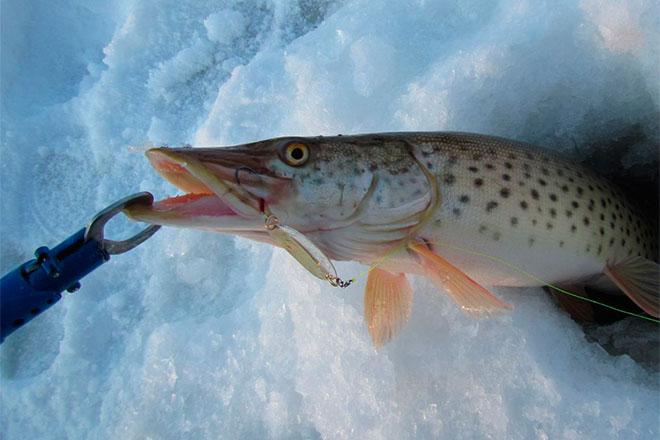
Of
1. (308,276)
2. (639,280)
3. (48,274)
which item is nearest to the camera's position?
(48,274)

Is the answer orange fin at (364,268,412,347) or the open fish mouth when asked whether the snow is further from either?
the open fish mouth

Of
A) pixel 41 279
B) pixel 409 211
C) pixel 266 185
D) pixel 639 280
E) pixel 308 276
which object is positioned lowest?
pixel 639 280

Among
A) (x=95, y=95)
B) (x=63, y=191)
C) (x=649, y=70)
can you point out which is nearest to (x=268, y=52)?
(x=95, y=95)

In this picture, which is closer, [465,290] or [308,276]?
[465,290]

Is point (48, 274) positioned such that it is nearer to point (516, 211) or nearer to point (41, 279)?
point (41, 279)

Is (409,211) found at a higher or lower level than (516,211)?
higher

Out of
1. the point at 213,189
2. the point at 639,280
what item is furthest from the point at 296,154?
the point at 639,280

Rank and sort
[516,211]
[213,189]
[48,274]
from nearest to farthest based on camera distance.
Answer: [48,274]
[213,189]
[516,211]

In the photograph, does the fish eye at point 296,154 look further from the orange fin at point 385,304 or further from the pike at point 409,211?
the orange fin at point 385,304
